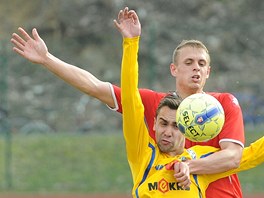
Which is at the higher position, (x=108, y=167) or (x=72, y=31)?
(x=72, y=31)

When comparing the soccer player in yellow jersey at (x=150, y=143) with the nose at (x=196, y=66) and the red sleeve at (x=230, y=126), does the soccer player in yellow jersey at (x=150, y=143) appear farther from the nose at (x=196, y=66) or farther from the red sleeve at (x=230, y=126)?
the nose at (x=196, y=66)

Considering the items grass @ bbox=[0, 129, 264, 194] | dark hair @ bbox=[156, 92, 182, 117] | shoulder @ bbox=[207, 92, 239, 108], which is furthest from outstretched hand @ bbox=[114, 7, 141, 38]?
grass @ bbox=[0, 129, 264, 194]

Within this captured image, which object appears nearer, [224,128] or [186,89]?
[224,128]

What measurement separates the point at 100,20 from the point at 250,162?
1910 centimetres


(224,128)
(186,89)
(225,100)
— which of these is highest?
(186,89)

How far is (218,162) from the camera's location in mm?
6598

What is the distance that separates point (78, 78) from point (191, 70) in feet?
3.04

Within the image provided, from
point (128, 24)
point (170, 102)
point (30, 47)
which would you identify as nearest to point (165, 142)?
point (170, 102)

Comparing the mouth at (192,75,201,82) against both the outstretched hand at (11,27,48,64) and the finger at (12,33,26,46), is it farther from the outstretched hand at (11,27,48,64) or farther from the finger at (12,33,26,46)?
the finger at (12,33,26,46)

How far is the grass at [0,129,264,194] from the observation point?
16891 mm

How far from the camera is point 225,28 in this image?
71.1 ft

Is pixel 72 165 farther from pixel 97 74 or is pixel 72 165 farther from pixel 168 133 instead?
pixel 168 133

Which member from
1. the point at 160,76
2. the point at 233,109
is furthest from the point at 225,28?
the point at 233,109

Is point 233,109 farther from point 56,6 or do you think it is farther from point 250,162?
point 56,6
